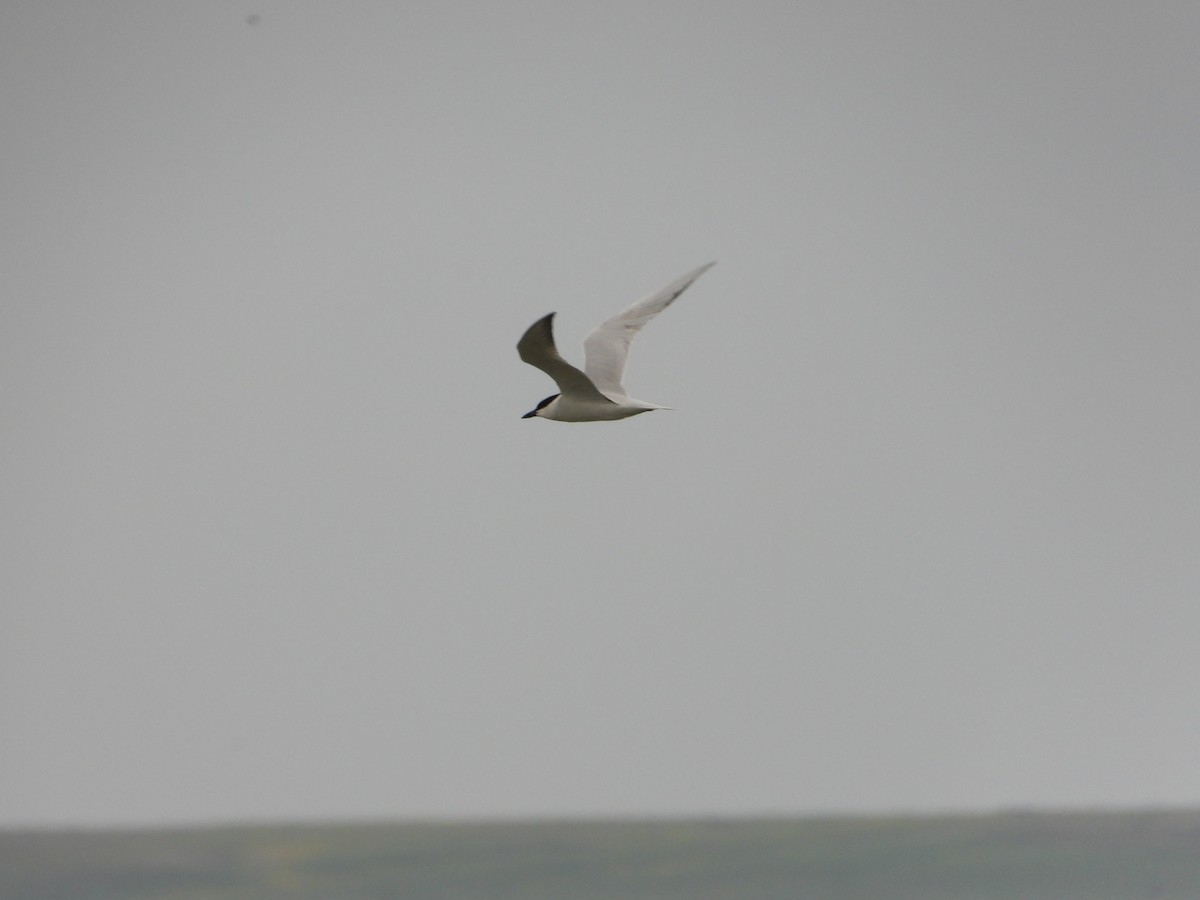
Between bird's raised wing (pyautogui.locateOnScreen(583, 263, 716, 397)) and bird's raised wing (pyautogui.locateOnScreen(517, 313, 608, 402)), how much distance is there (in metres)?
0.31

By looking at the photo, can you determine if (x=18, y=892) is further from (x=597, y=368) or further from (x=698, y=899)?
(x=597, y=368)

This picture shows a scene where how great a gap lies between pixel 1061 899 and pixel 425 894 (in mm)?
16722

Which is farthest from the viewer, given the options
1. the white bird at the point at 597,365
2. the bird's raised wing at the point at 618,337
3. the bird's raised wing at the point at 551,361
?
the bird's raised wing at the point at 618,337

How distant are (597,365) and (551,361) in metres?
1.30

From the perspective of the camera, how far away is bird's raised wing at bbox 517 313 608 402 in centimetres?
1095

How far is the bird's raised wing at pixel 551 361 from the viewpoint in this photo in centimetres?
1095

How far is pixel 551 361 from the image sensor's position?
37.8ft

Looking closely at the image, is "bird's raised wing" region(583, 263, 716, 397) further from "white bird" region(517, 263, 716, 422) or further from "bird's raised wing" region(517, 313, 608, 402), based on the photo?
"bird's raised wing" region(517, 313, 608, 402)

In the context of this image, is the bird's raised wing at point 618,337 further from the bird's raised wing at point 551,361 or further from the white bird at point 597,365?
the bird's raised wing at point 551,361

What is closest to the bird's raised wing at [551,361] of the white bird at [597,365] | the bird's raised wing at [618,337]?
the white bird at [597,365]

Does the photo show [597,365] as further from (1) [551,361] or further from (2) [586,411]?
(1) [551,361]

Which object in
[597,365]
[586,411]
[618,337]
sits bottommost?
[586,411]

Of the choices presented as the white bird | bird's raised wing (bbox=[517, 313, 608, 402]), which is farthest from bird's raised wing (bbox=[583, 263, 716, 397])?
bird's raised wing (bbox=[517, 313, 608, 402])

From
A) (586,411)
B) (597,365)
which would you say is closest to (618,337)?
(597,365)
